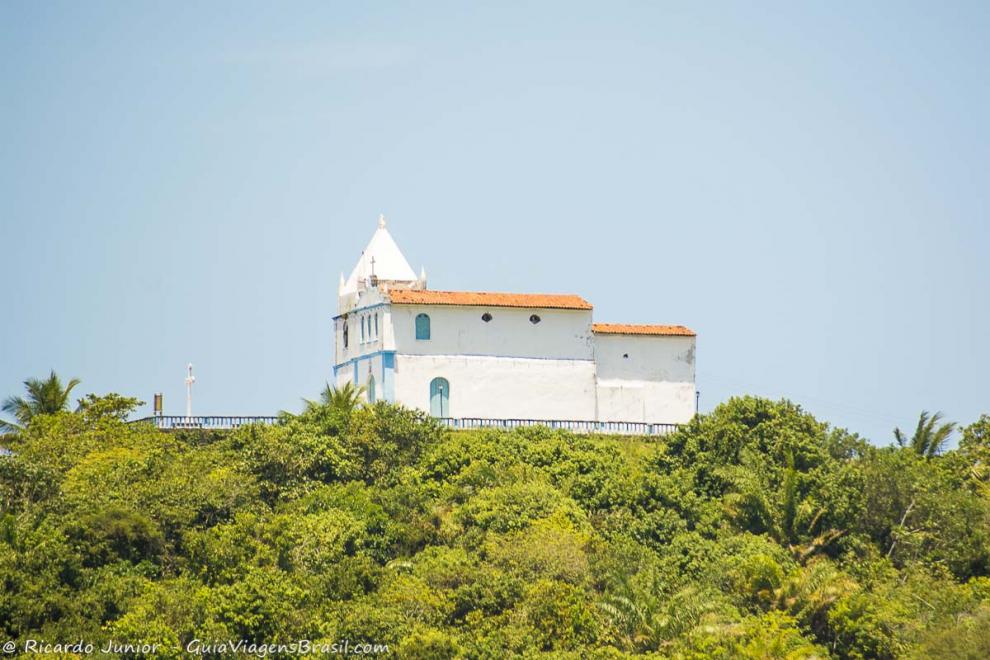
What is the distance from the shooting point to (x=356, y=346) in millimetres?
64875

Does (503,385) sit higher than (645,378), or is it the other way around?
(645,378)

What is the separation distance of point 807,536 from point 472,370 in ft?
40.0

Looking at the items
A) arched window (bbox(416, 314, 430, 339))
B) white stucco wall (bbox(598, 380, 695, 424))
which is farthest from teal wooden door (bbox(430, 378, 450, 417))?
white stucco wall (bbox(598, 380, 695, 424))

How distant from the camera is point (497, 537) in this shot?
179 feet

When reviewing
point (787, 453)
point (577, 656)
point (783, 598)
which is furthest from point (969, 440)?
point (577, 656)

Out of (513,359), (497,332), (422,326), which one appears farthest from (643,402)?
(422,326)

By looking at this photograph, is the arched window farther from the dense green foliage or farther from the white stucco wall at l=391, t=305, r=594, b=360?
the dense green foliage

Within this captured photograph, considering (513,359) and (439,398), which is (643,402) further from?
(439,398)

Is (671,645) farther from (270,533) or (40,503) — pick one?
(40,503)

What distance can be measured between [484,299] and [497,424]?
3.99 meters

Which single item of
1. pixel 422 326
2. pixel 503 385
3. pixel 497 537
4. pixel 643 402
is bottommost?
pixel 497 537

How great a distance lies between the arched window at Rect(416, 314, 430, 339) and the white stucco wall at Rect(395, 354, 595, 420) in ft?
1.97

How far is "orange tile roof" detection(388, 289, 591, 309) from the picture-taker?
6344 cm

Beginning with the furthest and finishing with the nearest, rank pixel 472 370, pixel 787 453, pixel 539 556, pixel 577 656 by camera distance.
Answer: pixel 472 370 < pixel 787 453 < pixel 539 556 < pixel 577 656
